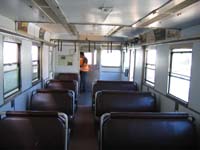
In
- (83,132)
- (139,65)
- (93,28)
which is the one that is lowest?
(83,132)

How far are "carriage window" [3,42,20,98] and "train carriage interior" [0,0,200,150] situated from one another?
0.02m

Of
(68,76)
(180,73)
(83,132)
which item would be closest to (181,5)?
(180,73)

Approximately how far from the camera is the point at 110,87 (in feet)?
18.6

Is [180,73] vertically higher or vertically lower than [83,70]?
higher

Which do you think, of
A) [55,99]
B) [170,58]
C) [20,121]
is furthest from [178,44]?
[20,121]

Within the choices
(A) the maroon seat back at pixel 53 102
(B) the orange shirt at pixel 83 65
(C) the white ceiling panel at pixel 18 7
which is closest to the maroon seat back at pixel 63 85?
(A) the maroon seat back at pixel 53 102

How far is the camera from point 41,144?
8.84 ft

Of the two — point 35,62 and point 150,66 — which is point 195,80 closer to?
point 150,66

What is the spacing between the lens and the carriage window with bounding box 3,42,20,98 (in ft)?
11.3

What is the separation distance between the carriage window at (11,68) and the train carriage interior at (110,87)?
0.02 metres

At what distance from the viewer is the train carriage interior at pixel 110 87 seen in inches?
105

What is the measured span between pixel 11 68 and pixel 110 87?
2.59 metres

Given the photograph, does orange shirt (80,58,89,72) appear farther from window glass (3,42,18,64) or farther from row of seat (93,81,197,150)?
row of seat (93,81,197,150)

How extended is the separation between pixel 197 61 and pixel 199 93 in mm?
425
